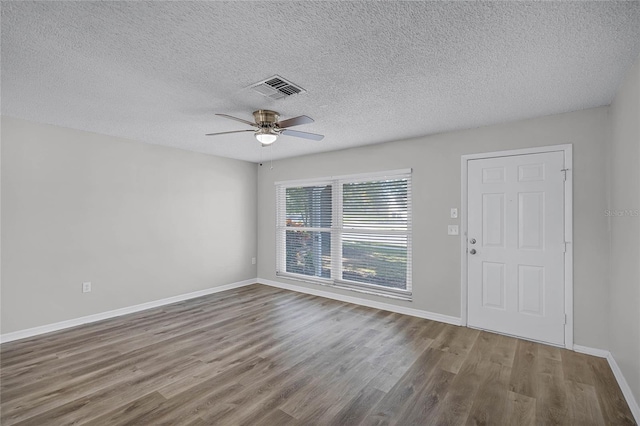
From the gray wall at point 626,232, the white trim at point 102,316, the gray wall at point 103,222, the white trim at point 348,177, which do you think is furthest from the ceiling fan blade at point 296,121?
the white trim at point 102,316

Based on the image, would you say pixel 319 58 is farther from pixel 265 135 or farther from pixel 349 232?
pixel 349 232

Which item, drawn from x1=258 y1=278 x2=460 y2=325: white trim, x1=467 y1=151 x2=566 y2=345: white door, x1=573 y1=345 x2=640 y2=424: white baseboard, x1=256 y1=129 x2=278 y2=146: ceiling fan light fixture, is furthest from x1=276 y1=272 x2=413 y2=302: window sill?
x1=256 y1=129 x2=278 y2=146: ceiling fan light fixture

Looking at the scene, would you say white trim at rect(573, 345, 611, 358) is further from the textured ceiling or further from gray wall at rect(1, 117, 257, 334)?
gray wall at rect(1, 117, 257, 334)

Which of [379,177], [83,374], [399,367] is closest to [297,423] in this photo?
[399,367]

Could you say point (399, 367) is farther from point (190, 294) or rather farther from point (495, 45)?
point (190, 294)

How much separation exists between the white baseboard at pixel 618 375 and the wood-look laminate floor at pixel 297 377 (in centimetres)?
6

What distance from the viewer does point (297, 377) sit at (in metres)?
2.50

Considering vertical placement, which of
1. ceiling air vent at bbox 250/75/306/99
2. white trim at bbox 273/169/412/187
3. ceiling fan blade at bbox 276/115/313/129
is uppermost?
ceiling air vent at bbox 250/75/306/99

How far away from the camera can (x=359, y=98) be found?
2.71 m

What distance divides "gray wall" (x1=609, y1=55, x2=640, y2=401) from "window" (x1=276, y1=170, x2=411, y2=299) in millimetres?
2059

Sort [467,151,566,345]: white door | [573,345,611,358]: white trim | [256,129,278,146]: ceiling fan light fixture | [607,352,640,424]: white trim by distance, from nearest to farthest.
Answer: [607,352,640,424]: white trim < [573,345,611,358]: white trim < [256,129,278,146]: ceiling fan light fixture < [467,151,566,345]: white door

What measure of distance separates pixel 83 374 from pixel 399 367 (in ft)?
9.05

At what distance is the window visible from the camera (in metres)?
4.30

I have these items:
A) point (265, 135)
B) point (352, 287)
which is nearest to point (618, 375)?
point (352, 287)
